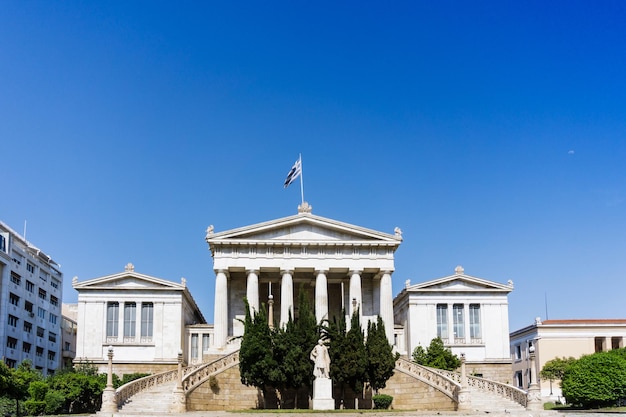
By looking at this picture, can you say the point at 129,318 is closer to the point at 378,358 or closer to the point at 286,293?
the point at 286,293

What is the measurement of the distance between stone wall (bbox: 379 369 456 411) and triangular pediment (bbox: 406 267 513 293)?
23717 mm

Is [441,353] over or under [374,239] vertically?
under

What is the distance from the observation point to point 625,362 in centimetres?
5891

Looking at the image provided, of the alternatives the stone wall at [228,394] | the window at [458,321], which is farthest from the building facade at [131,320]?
the window at [458,321]

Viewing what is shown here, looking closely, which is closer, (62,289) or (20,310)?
(20,310)

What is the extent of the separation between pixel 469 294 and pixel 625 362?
62.6ft

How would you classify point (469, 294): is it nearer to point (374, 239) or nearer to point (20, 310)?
point (374, 239)

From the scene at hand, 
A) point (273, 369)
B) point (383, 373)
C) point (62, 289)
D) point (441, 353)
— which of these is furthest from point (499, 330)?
point (62, 289)

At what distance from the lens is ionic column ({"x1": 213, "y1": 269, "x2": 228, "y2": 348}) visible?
68.2 meters

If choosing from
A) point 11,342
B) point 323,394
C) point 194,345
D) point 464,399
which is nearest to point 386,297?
point 194,345

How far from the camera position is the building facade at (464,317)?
75000 mm

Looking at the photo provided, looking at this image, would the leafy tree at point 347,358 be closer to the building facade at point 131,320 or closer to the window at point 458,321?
the building facade at point 131,320

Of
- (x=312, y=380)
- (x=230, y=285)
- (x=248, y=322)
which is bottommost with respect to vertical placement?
(x=312, y=380)

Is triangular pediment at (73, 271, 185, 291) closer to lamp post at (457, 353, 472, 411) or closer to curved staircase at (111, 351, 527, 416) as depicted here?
curved staircase at (111, 351, 527, 416)
